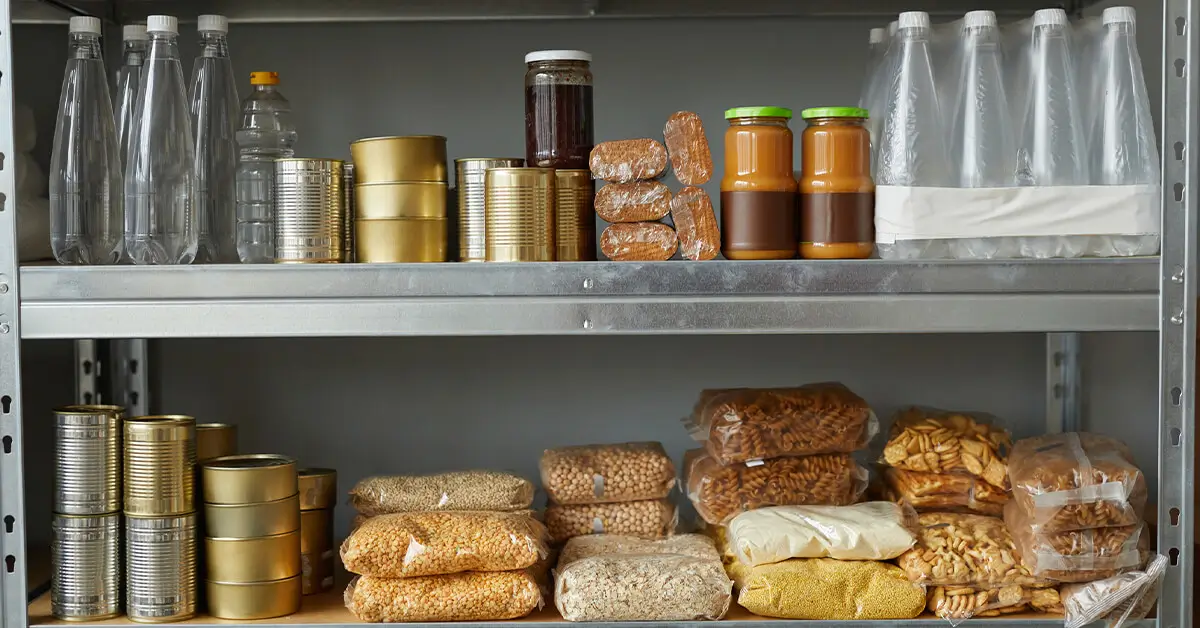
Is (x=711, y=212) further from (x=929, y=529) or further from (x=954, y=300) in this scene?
(x=929, y=529)

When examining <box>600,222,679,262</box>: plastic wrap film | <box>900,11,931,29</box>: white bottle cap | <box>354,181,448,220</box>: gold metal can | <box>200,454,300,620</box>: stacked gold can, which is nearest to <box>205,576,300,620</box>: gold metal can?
<box>200,454,300,620</box>: stacked gold can

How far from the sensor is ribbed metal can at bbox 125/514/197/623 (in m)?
1.20

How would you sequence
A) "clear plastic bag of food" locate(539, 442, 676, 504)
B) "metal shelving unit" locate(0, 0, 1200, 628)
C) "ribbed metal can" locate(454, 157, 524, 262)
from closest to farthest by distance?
"metal shelving unit" locate(0, 0, 1200, 628) < "ribbed metal can" locate(454, 157, 524, 262) < "clear plastic bag of food" locate(539, 442, 676, 504)

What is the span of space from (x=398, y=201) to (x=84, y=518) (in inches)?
19.5

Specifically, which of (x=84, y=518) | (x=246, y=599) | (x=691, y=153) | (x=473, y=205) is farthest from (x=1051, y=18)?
(x=84, y=518)

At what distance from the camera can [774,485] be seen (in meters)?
1.32

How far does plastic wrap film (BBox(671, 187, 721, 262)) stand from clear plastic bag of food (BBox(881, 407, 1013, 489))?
347mm

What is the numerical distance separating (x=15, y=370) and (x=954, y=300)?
0.99m

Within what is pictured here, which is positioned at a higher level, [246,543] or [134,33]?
[134,33]

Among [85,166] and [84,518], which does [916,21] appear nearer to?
[85,166]

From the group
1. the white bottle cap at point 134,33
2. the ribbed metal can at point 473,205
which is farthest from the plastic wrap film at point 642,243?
the white bottle cap at point 134,33

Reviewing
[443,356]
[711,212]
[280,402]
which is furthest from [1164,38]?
[280,402]

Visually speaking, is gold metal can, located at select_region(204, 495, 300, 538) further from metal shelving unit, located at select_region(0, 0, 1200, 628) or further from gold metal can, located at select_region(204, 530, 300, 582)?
metal shelving unit, located at select_region(0, 0, 1200, 628)

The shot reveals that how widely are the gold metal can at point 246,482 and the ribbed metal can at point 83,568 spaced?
0.12 m
